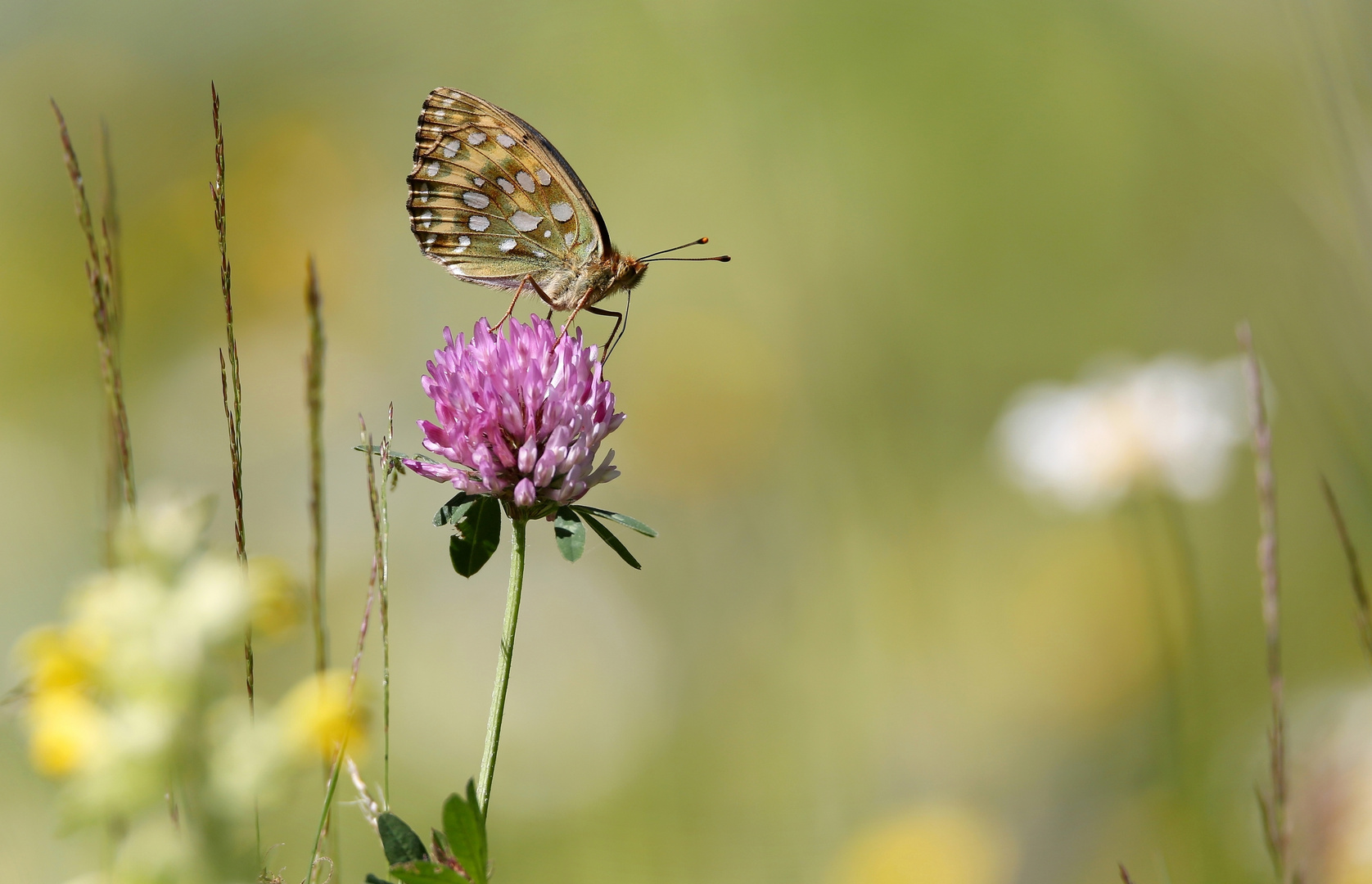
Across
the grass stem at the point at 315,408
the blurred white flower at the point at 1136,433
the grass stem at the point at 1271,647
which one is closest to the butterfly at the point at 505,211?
the grass stem at the point at 315,408

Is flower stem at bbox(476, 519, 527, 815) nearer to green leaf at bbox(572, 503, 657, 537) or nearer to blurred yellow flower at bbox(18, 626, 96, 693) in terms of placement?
green leaf at bbox(572, 503, 657, 537)

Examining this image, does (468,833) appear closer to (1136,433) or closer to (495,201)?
(495,201)

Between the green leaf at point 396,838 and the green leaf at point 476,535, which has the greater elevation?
the green leaf at point 476,535

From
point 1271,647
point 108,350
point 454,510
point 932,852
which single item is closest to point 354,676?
point 454,510

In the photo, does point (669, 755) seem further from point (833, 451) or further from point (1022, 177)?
point (1022, 177)

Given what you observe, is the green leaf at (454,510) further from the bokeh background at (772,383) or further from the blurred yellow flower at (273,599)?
the bokeh background at (772,383)
